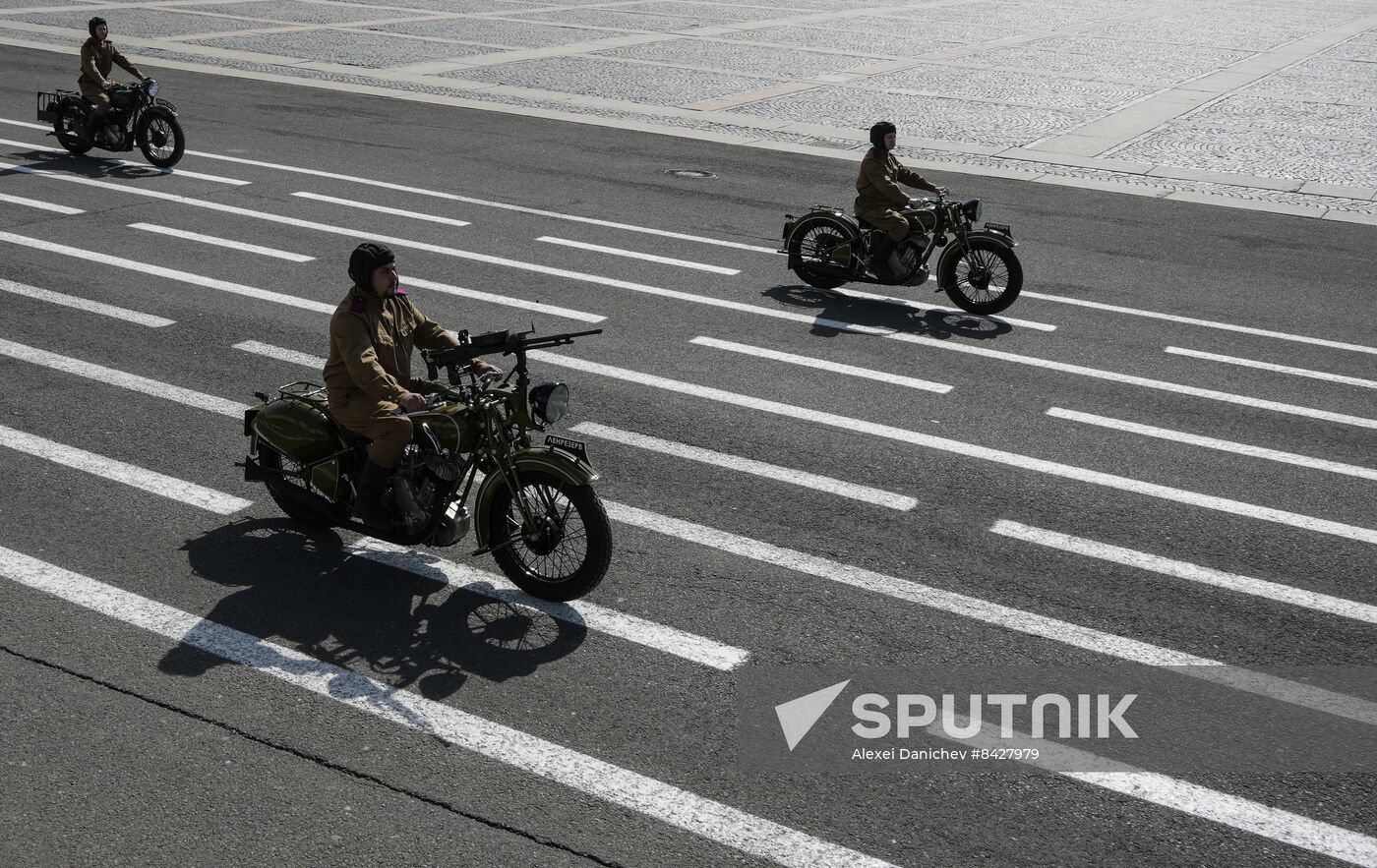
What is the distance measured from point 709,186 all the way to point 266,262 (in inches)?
261

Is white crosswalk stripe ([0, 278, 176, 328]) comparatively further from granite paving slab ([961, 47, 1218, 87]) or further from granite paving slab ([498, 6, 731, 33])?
granite paving slab ([498, 6, 731, 33])

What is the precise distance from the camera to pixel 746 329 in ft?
39.0

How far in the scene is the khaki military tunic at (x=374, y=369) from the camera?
675 centimetres

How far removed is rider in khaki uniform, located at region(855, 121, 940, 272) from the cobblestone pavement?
6880 mm

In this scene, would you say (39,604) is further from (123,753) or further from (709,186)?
(709,186)

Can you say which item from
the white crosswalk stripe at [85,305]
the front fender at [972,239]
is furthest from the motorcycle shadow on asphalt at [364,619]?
the front fender at [972,239]

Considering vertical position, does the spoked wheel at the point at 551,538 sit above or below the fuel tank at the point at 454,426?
below

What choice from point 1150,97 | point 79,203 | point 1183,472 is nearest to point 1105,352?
point 1183,472

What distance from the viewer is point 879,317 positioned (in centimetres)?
1253

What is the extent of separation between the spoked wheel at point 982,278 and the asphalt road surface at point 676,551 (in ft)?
0.80

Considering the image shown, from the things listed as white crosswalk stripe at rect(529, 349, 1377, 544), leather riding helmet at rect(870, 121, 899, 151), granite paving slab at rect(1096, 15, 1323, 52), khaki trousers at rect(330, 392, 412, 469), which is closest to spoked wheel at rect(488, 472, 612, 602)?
khaki trousers at rect(330, 392, 412, 469)

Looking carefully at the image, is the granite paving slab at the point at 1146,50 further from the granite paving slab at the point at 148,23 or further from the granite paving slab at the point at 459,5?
the granite paving slab at the point at 148,23

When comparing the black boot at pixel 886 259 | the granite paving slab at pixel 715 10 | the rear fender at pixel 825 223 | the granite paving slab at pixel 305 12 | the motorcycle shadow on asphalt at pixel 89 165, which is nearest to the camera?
the black boot at pixel 886 259

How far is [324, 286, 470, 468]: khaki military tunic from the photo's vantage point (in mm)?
6754
